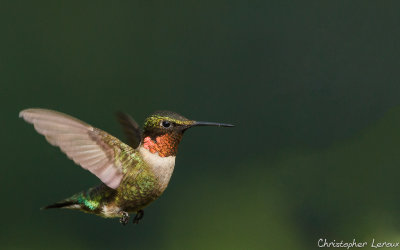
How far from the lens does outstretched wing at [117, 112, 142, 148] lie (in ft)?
4.29

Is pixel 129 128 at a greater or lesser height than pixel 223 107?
lesser

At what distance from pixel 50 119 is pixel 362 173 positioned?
6.73 feet

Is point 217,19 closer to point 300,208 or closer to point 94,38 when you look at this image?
point 94,38

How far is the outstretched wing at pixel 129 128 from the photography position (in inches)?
51.5

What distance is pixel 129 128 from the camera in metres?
1.32

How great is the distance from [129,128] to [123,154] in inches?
10.7

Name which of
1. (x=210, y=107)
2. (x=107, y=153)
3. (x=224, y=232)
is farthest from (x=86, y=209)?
(x=210, y=107)

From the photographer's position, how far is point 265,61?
302 cm
